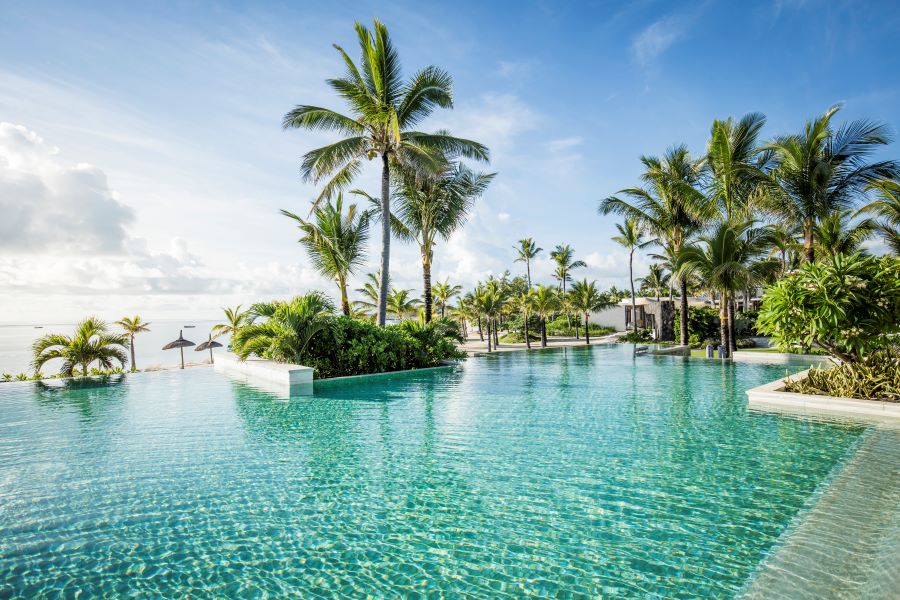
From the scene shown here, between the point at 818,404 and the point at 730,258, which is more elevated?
the point at 730,258

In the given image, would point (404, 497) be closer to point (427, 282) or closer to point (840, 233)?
point (427, 282)

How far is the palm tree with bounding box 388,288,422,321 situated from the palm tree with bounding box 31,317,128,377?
1915 cm

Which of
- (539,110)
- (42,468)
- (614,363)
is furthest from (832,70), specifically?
(42,468)

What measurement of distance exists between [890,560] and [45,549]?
6672 millimetres

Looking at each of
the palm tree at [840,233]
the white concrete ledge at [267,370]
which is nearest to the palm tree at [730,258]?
the palm tree at [840,233]

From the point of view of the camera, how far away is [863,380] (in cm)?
886

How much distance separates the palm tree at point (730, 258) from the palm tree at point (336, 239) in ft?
45.1

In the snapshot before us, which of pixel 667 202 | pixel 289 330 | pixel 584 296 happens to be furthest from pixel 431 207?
pixel 584 296

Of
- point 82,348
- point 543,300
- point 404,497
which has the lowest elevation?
point 404,497

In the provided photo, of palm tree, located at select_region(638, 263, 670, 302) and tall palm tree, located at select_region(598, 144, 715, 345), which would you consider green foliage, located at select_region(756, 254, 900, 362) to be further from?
palm tree, located at select_region(638, 263, 670, 302)

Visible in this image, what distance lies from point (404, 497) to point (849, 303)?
8.94 meters

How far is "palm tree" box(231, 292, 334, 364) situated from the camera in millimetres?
13359

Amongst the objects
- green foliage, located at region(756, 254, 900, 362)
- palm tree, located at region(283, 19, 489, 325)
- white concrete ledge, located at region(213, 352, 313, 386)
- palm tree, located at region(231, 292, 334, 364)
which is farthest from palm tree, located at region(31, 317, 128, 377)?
green foliage, located at region(756, 254, 900, 362)

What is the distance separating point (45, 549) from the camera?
3.85 metres
